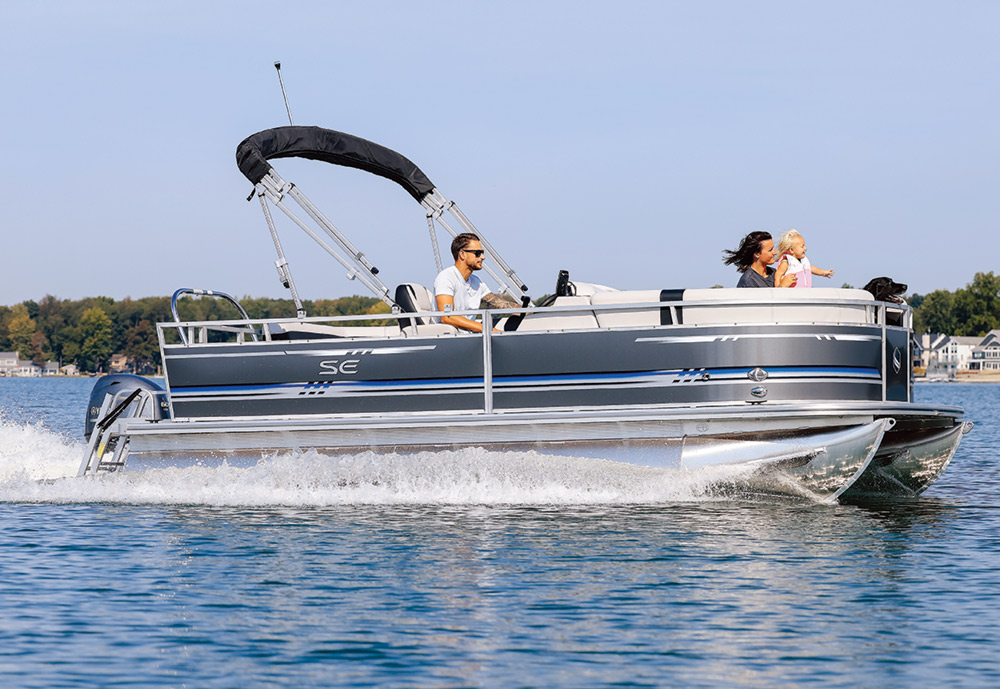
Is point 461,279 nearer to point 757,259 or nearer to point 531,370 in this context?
point 531,370

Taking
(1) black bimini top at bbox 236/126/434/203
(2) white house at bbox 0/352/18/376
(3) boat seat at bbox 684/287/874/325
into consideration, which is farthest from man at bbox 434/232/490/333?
(2) white house at bbox 0/352/18/376

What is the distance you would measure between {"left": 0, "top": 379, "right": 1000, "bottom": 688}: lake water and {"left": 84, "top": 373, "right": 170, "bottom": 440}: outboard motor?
0.80 meters

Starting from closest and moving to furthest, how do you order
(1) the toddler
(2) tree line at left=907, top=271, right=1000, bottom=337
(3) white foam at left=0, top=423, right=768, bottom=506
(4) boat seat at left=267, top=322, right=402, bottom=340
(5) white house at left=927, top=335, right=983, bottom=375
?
(3) white foam at left=0, top=423, right=768, bottom=506 < (1) the toddler < (4) boat seat at left=267, top=322, right=402, bottom=340 < (2) tree line at left=907, top=271, right=1000, bottom=337 < (5) white house at left=927, top=335, right=983, bottom=375

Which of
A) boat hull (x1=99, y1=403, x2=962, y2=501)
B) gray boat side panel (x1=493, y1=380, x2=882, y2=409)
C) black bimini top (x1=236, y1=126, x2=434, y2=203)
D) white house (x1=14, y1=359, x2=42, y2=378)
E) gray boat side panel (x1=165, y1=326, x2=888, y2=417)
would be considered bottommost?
white house (x1=14, y1=359, x2=42, y2=378)

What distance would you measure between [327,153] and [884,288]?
497 centimetres

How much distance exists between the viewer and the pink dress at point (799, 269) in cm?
1018

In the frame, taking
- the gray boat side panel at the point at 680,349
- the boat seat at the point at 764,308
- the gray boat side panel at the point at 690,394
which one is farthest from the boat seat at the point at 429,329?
the boat seat at the point at 764,308

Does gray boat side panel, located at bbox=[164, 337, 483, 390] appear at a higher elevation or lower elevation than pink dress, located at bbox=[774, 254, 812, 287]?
lower

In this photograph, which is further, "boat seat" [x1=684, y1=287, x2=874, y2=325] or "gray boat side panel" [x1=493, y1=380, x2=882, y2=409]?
"boat seat" [x1=684, y1=287, x2=874, y2=325]

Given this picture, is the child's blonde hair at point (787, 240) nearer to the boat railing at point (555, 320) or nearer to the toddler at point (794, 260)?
the toddler at point (794, 260)

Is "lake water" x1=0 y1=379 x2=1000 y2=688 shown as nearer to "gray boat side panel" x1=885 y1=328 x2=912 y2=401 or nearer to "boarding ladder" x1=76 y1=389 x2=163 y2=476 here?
"boarding ladder" x1=76 y1=389 x2=163 y2=476

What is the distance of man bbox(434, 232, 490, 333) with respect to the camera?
10.2 m

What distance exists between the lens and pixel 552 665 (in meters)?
5.66

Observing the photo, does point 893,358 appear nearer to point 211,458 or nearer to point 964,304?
point 211,458
